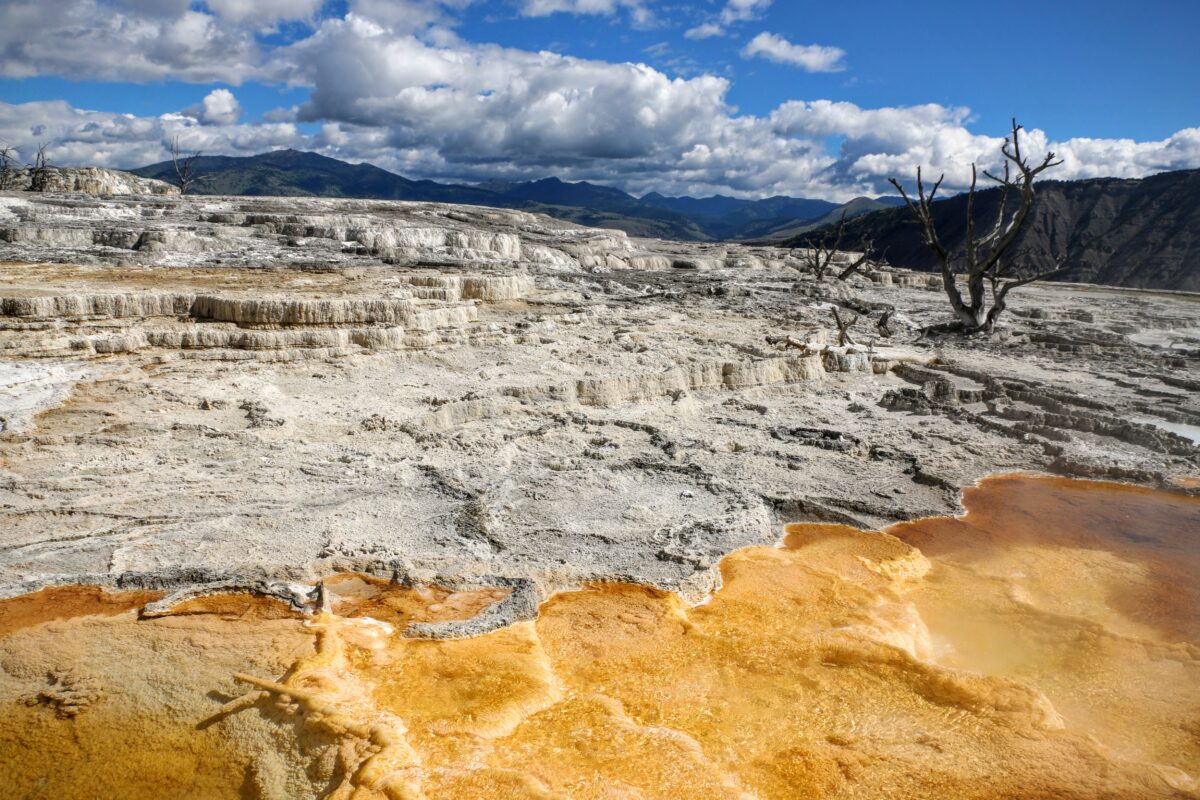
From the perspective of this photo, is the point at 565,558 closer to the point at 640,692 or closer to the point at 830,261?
the point at 640,692

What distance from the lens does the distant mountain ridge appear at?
40062 millimetres

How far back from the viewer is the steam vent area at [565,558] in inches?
127

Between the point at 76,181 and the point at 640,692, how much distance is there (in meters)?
30.5

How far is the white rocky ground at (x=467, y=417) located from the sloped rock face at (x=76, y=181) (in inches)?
564

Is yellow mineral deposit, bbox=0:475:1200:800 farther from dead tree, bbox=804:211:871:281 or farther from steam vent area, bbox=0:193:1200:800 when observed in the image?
dead tree, bbox=804:211:871:281

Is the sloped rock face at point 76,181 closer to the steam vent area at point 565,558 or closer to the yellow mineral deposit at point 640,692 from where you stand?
the steam vent area at point 565,558

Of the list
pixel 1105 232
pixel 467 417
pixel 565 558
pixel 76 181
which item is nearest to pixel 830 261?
pixel 467 417

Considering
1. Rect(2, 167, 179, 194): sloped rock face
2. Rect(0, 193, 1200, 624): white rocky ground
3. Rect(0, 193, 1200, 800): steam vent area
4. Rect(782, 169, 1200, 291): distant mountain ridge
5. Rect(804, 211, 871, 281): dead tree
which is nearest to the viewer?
Rect(0, 193, 1200, 800): steam vent area

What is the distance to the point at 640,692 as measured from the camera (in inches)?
144

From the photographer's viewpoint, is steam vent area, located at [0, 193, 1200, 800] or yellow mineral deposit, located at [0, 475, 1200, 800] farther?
steam vent area, located at [0, 193, 1200, 800]

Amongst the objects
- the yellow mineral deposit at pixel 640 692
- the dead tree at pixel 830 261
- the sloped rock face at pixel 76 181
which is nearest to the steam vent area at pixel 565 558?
the yellow mineral deposit at pixel 640 692

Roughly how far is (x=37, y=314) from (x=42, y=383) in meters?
1.89

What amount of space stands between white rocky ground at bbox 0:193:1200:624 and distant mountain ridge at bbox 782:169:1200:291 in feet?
95.3

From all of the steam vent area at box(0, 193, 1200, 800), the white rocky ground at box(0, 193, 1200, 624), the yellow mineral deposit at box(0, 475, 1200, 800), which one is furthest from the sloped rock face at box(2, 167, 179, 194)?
the yellow mineral deposit at box(0, 475, 1200, 800)
